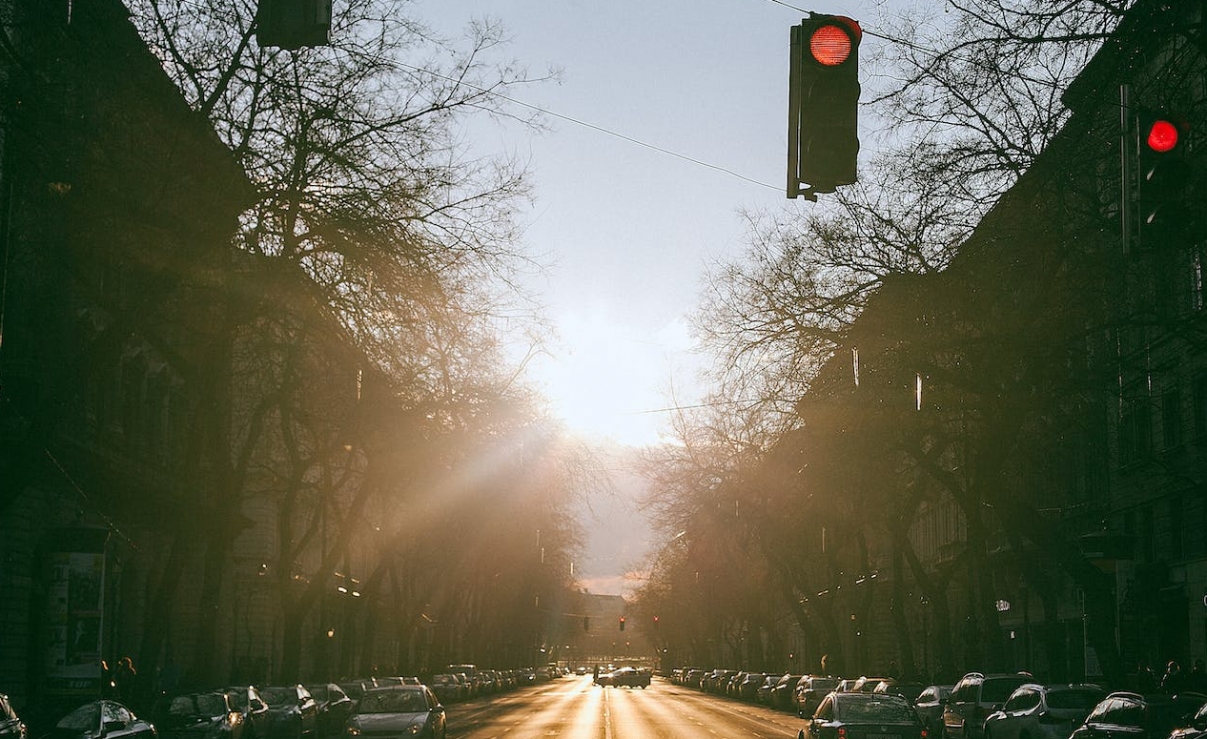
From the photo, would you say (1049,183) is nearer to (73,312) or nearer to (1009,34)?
(1009,34)

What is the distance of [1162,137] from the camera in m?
A: 11.4

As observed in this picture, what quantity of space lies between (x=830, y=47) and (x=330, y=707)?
32834 millimetres

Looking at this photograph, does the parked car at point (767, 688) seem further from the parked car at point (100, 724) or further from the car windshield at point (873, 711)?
the parked car at point (100, 724)

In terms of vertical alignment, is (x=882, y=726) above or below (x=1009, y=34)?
below

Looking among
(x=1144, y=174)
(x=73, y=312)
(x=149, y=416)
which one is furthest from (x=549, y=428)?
(x=1144, y=174)

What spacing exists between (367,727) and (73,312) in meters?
15.7

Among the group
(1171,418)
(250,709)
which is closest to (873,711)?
(250,709)

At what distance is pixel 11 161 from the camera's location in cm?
1905

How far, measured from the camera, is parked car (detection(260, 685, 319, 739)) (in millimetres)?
33656

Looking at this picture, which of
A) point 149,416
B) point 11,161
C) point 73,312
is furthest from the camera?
point 149,416

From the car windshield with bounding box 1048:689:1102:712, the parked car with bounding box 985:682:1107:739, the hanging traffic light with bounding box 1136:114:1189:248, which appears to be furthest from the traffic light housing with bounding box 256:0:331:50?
the car windshield with bounding box 1048:689:1102:712

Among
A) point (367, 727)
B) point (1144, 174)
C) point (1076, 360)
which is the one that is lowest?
point (367, 727)

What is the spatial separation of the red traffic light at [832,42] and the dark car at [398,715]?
60.3 feet

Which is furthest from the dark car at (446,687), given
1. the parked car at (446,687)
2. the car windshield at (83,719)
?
the car windshield at (83,719)
